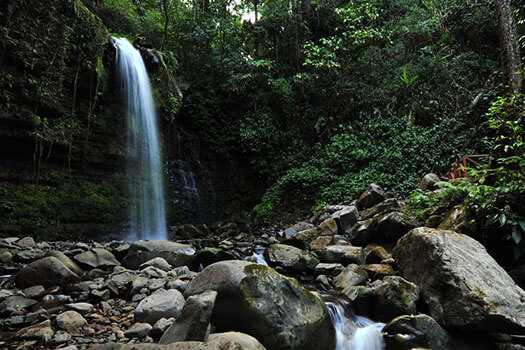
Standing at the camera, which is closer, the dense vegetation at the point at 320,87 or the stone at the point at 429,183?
the stone at the point at 429,183

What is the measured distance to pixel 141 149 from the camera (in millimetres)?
9938

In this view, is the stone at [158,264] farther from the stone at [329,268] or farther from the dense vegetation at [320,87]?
the dense vegetation at [320,87]

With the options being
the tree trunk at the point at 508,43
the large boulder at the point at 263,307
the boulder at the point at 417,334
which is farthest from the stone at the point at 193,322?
the tree trunk at the point at 508,43

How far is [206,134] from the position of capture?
41.9 ft

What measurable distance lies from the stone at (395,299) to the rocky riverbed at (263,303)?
0.01 m

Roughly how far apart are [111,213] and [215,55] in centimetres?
866

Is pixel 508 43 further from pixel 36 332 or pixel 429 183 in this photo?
pixel 36 332

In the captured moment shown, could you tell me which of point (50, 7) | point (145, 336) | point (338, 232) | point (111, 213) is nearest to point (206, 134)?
point (111, 213)

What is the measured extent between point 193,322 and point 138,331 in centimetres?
85

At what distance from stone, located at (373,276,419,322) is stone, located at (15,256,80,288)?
14.2 feet

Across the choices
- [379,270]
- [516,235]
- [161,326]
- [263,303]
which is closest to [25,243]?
[161,326]

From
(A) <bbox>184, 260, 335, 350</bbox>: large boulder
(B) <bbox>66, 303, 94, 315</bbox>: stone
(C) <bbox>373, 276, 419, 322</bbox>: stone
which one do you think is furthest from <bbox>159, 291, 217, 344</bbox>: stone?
(C) <bbox>373, 276, 419, 322</bbox>: stone

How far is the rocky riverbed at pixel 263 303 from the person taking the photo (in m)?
2.61

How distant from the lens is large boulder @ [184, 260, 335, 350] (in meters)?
2.62
